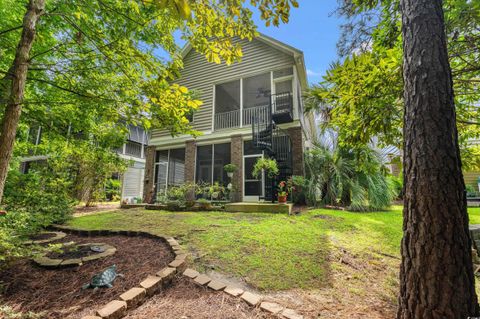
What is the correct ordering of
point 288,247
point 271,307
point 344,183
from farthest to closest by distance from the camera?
point 344,183 → point 288,247 → point 271,307

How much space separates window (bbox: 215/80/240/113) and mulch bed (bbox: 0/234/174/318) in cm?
862

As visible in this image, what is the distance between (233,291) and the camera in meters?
1.91

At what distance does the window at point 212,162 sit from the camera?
9574mm

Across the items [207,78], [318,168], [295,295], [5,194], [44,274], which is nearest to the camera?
[295,295]

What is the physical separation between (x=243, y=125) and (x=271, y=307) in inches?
324

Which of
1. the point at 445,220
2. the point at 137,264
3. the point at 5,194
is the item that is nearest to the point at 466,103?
the point at 445,220

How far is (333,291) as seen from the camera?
201cm

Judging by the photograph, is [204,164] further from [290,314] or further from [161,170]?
[290,314]

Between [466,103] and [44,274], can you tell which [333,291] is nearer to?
[44,274]

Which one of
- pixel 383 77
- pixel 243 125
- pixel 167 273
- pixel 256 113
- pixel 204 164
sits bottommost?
pixel 167 273

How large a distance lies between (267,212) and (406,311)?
4.86 meters

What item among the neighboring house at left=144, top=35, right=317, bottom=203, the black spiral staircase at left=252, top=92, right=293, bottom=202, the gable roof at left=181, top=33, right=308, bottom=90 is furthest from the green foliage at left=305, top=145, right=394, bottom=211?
the gable roof at left=181, top=33, right=308, bottom=90

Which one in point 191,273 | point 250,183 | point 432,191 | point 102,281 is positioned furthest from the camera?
point 250,183

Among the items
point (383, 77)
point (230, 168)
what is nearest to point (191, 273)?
point (383, 77)
